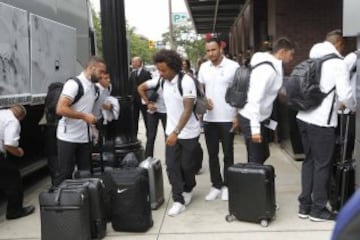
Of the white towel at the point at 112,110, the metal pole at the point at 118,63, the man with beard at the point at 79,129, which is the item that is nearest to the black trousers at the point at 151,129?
the metal pole at the point at 118,63

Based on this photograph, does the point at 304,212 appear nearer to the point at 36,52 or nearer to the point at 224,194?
the point at 224,194

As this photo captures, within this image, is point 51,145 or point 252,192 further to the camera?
point 51,145

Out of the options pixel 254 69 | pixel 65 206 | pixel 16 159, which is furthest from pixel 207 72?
pixel 16 159

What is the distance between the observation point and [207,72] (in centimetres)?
582

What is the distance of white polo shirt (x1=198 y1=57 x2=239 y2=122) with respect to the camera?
570cm

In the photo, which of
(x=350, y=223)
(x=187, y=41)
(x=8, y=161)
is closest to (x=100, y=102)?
(x=8, y=161)

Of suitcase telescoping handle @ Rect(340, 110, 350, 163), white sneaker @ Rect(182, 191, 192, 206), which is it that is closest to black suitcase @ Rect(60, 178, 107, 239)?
white sneaker @ Rect(182, 191, 192, 206)

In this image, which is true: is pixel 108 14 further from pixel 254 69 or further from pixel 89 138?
pixel 254 69

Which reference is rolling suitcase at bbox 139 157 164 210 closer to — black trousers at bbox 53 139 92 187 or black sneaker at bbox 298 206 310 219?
black trousers at bbox 53 139 92 187

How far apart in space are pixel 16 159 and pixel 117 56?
2.28 metres

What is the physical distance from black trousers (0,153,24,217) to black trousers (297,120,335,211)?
3.07 meters

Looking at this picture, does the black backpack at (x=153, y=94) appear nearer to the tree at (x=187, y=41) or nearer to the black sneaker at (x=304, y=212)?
the black sneaker at (x=304, y=212)

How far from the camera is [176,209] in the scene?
5488 mm

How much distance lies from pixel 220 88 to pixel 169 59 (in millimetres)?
778
